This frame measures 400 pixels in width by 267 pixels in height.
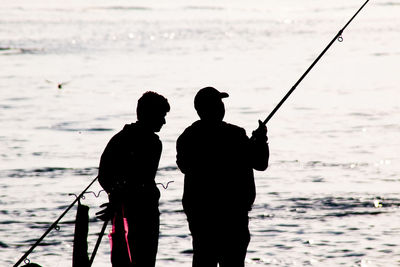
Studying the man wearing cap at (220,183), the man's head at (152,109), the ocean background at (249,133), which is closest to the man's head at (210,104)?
the man wearing cap at (220,183)

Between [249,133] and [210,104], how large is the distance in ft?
39.7

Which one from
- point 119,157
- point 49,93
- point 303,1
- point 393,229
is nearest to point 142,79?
point 49,93

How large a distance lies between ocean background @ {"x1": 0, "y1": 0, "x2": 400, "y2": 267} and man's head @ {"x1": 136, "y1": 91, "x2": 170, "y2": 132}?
260 cm

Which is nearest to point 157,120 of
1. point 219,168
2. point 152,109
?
point 152,109

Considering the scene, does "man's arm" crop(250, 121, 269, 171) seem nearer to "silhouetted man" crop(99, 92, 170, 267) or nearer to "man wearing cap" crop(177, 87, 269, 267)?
"man wearing cap" crop(177, 87, 269, 267)

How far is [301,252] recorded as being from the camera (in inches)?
295

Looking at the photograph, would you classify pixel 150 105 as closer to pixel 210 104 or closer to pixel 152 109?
pixel 152 109

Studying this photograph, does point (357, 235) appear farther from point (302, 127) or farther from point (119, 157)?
point (302, 127)

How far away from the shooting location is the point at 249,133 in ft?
54.9

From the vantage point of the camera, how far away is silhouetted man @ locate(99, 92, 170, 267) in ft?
15.6

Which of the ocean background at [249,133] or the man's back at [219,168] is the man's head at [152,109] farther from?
the ocean background at [249,133]

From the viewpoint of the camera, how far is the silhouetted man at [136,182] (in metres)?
4.74

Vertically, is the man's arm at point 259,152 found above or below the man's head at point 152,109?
below

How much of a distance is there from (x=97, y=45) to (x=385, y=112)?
1546 inches
